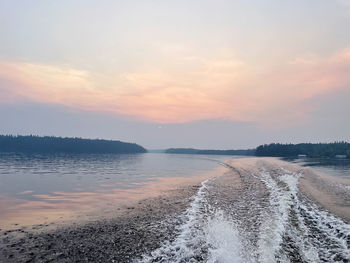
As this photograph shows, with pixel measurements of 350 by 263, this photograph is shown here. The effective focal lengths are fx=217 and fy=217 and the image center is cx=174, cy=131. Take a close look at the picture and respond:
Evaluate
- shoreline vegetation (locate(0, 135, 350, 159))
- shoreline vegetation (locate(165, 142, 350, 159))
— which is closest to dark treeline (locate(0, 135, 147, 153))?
shoreline vegetation (locate(0, 135, 350, 159))

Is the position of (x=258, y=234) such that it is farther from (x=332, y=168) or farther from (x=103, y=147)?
(x=103, y=147)

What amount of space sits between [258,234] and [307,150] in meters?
136

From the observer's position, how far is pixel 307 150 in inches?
4875

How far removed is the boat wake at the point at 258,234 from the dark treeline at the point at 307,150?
11627 centimetres

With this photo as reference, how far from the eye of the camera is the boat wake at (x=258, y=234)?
6660 millimetres

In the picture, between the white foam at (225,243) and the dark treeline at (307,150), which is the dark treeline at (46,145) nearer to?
the dark treeline at (307,150)

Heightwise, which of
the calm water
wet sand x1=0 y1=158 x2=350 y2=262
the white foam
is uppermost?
the calm water

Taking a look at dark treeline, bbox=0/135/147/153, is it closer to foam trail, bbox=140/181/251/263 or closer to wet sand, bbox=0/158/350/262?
wet sand, bbox=0/158/350/262

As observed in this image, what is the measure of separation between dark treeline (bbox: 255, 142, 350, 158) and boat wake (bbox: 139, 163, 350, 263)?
11627 centimetres

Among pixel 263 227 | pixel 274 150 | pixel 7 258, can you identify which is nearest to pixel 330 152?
pixel 274 150

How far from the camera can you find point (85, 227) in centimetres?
926

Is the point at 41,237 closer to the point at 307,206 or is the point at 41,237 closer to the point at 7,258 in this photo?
the point at 7,258

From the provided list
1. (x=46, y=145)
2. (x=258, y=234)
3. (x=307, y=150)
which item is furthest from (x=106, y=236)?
(x=46, y=145)

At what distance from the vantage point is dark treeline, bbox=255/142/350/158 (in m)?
112
